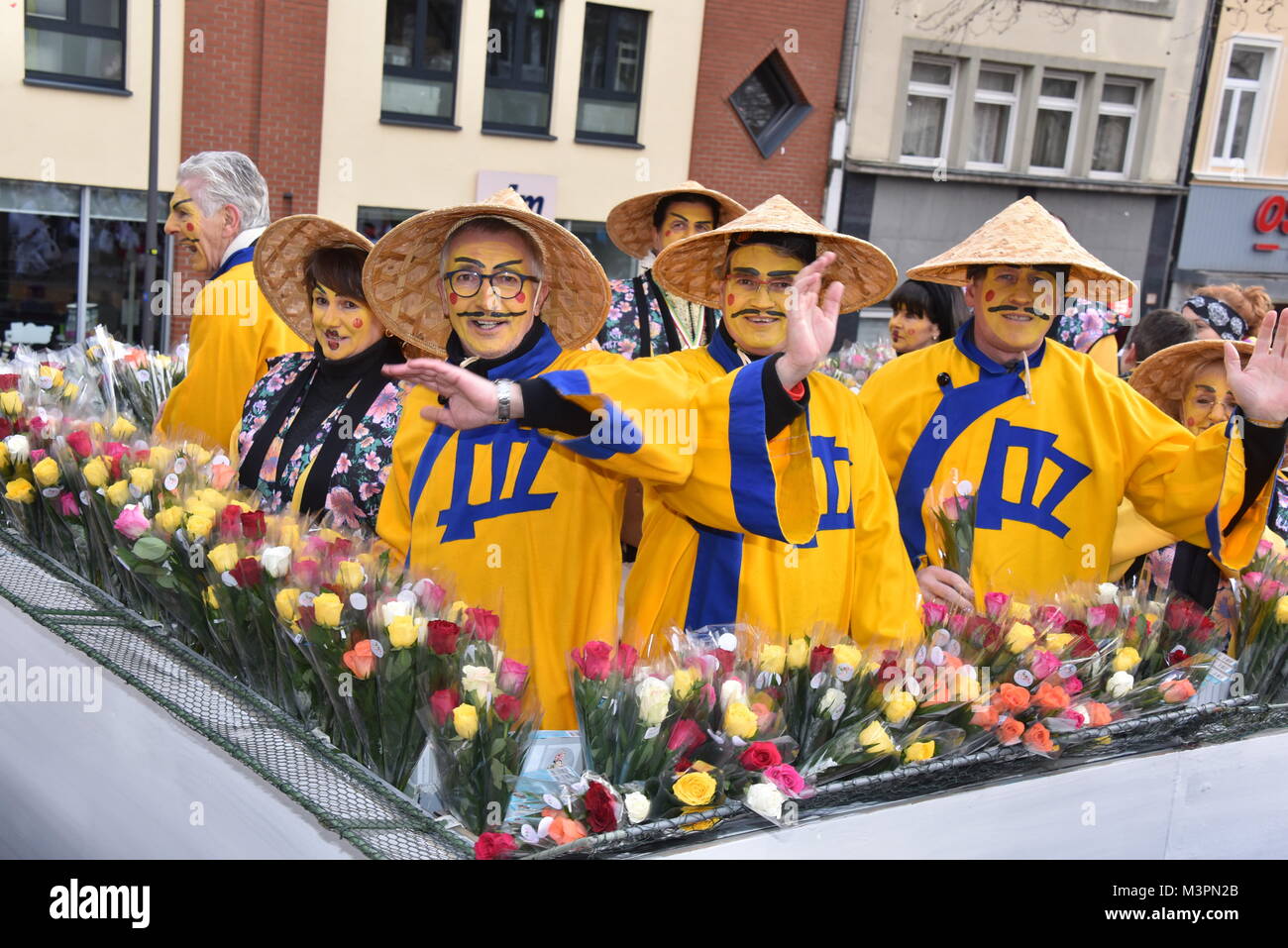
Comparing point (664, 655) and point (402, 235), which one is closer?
point (664, 655)

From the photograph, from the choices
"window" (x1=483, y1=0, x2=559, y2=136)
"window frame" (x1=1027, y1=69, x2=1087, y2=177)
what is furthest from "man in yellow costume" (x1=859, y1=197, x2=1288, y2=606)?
"window frame" (x1=1027, y1=69, x2=1087, y2=177)

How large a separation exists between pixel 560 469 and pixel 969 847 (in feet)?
4.12

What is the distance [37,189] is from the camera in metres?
12.4

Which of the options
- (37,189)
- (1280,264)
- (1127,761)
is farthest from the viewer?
(1280,264)

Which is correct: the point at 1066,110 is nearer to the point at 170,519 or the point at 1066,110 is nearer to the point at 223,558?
the point at 170,519

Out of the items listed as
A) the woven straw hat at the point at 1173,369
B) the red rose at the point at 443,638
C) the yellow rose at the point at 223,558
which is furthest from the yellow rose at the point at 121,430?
the woven straw hat at the point at 1173,369

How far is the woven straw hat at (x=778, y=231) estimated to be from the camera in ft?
9.91

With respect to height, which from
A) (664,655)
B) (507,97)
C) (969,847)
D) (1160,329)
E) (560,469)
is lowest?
(969,847)

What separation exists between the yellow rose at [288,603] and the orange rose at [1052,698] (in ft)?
4.84

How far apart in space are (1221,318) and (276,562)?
457cm

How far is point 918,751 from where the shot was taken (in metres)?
2.39

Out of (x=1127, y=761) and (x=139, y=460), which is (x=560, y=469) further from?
(x=1127, y=761)

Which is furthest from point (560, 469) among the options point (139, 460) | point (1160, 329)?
point (1160, 329)

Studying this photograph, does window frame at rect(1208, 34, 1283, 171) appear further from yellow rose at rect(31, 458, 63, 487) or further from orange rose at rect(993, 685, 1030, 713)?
yellow rose at rect(31, 458, 63, 487)
